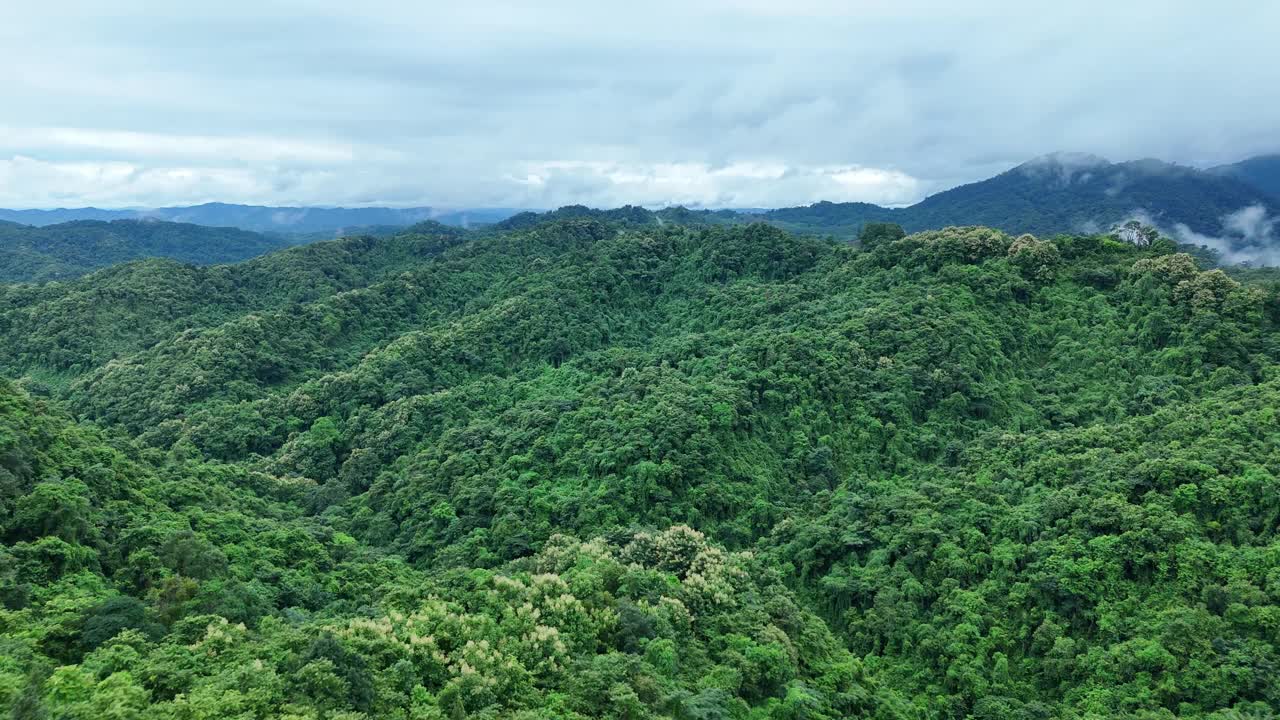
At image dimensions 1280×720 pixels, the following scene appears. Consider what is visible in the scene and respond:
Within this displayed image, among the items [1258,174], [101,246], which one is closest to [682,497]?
[101,246]

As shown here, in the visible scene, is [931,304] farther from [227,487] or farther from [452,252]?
[452,252]

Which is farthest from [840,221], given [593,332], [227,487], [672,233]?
[227,487]


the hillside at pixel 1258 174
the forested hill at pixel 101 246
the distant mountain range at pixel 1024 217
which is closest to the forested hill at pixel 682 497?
the forested hill at pixel 101 246

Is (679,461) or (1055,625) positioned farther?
(679,461)

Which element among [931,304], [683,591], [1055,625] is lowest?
[1055,625]

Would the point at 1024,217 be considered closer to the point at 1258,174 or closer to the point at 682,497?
the point at 1258,174

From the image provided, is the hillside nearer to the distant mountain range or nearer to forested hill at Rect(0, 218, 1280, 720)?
the distant mountain range

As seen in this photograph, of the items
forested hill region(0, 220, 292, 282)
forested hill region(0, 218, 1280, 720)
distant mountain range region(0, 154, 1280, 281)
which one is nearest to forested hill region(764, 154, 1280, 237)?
distant mountain range region(0, 154, 1280, 281)
